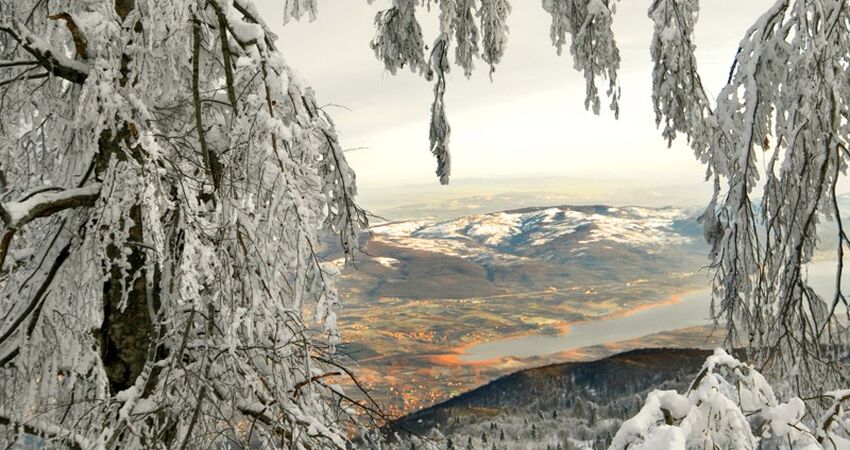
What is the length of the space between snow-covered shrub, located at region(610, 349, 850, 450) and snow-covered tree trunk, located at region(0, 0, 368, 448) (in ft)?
3.11

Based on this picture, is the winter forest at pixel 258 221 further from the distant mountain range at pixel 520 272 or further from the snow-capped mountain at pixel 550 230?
the snow-capped mountain at pixel 550 230

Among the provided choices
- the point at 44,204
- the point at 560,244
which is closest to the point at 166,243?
the point at 44,204

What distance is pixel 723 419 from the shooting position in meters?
1.46

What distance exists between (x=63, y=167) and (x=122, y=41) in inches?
29.0

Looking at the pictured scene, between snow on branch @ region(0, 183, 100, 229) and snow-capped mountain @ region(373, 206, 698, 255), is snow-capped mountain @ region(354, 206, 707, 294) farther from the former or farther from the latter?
snow on branch @ region(0, 183, 100, 229)

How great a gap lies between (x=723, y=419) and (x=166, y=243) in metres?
1.87

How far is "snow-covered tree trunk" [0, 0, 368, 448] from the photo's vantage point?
6.18ft

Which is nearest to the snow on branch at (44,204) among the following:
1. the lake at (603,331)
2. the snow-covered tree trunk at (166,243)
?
the snow-covered tree trunk at (166,243)

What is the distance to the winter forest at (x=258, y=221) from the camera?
1.84 m

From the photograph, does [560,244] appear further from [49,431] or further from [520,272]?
[49,431]

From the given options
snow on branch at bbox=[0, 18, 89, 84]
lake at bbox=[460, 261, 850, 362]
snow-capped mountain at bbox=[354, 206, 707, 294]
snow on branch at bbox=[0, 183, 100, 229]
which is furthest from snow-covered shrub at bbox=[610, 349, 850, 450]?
snow-capped mountain at bbox=[354, 206, 707, 294]

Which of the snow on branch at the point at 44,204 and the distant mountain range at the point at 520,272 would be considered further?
the distant mountain range at the point at 520,272

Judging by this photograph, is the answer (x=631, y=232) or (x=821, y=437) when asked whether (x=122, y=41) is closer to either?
(x=821, y=437)

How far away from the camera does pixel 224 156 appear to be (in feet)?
7.13
